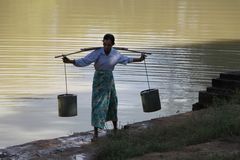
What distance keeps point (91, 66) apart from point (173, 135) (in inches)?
260

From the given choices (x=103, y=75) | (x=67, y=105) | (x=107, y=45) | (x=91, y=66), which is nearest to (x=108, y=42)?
(x=107, y=45)

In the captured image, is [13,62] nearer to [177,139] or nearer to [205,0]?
[177,139]

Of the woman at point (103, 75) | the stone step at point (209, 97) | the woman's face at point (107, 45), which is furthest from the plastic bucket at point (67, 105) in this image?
the stone step at point (209, 97)

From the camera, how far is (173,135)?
5.49 m

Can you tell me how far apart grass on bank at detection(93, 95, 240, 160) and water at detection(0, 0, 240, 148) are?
1.96 meters

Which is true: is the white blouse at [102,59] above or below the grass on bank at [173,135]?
above

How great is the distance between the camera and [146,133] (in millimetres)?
5609

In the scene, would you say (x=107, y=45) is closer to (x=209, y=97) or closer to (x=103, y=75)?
(x=103, y=75)

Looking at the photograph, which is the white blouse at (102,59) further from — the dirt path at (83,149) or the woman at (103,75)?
the dirt path at (83,149)

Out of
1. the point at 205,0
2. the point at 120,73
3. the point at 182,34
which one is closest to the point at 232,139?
the point at 120,73

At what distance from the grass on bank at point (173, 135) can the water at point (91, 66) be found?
1.96 metres

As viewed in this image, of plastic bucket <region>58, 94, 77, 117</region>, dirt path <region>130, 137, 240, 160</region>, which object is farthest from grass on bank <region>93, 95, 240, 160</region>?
plastic bucket <region>58, 94, 77, 117</region>

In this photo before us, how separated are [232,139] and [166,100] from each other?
4.21 meters

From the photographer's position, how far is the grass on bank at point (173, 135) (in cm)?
480
